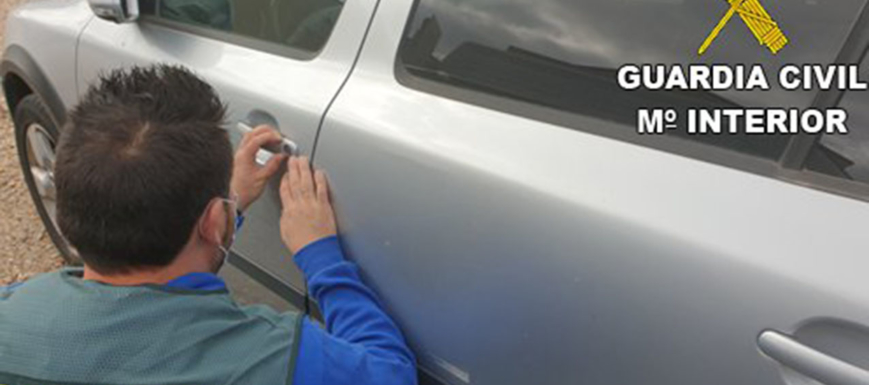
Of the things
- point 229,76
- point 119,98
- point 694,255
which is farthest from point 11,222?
point 694,255

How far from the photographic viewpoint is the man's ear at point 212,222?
3.94 feet

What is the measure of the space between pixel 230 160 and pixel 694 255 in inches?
30.7

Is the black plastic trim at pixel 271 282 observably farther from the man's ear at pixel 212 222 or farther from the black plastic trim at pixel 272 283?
the man's ear at pixel 212 222

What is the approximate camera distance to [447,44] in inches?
62.4

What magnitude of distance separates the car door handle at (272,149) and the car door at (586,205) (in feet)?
0.34

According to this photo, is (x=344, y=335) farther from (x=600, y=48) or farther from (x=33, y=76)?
(x=33, y=76)

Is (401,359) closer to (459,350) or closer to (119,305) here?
(459,350)

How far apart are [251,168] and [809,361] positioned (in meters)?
1.25

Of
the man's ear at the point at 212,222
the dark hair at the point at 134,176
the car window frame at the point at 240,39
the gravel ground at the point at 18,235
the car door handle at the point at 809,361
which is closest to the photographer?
the car door handle at the point at 809,361

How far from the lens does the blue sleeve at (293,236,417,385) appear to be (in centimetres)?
121

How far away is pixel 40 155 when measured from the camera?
10.5ft

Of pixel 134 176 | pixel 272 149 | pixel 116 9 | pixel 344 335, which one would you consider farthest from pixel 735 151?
pixel 116 9

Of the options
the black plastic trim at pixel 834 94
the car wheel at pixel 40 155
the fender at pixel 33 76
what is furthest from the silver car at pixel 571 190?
the car wheel at pixel 40 155

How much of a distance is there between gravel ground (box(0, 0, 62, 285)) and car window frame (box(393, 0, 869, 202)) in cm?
263
